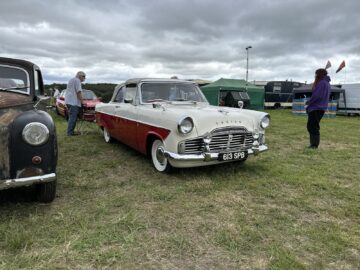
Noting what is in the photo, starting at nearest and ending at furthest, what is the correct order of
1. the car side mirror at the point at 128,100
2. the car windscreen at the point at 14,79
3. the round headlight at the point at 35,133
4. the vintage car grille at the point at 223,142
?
the round headlight at the point at 35,133
the car windscreen at the point at 14,79
the vintage car grille at the point at 223,142
the car side mirror at the point at 128,100

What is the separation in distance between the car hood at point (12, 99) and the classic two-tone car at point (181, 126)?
1821 mm

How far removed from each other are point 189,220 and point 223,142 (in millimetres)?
1603

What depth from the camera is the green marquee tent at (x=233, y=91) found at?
20.7 m

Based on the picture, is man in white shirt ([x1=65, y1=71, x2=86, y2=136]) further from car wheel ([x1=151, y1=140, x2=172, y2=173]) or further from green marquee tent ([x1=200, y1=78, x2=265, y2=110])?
green marquee tent ([x1=200, y1=78, x2=265, y2=110])

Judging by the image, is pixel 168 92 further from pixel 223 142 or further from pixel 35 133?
pixel 35 133

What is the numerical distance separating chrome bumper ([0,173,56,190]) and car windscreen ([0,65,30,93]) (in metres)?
1.51

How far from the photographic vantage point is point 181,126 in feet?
13.6

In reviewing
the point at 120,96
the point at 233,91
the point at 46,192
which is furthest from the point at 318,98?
the point at 233,91

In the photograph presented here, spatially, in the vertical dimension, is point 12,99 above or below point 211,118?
above

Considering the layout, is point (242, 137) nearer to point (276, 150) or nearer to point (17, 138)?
point (276, 150)

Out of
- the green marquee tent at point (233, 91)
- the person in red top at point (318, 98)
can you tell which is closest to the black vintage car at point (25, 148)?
the person in red top at point (318, 98)

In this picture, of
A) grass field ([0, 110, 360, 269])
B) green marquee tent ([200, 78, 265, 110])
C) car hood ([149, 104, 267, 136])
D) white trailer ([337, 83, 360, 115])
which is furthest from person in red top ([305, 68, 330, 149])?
white trailer ([337, 83, 360, 115])

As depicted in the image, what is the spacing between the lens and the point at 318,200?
3.79 m

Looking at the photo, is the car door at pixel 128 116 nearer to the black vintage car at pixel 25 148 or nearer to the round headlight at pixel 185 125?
the round headlight at pixel 185 125
